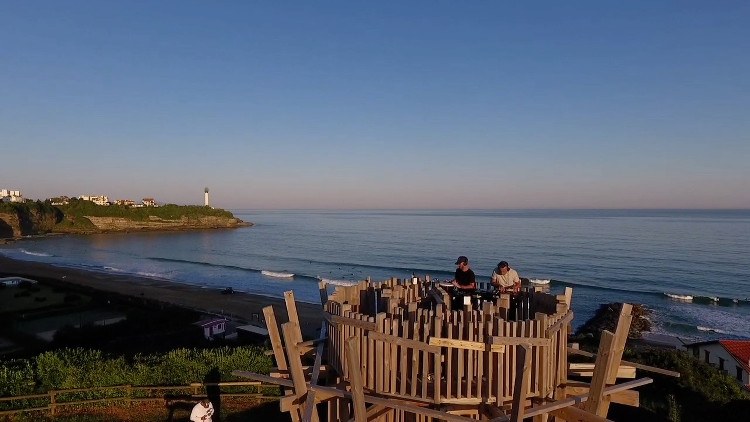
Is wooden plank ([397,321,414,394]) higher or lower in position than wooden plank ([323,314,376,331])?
lower

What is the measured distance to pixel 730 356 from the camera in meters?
22.2

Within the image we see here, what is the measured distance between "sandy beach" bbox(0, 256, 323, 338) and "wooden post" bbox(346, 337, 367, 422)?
78.8 ft

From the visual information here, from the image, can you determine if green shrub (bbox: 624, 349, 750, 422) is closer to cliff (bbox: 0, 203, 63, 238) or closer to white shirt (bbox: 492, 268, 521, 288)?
white shirt (bbox: 492, 268, 521, 288)

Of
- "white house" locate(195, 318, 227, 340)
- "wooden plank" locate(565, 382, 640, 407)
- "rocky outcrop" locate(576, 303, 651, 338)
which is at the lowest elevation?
"rocky outcrop" locate(576, 303, 651, 338)

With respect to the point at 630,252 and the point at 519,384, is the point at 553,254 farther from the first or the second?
the point at 519,384

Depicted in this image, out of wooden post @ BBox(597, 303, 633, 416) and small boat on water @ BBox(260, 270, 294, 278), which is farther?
small boat on water @ BBox(260, 270, 294, 278)

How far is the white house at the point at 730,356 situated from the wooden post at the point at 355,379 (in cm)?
2339

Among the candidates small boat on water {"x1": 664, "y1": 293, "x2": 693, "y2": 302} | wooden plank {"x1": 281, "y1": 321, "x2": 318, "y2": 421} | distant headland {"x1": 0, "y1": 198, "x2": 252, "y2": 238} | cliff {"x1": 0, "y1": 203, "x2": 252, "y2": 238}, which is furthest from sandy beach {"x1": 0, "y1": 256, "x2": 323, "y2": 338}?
distant headland {"x1": 0, "y1": 198, "x2": 252, "y2": 238}

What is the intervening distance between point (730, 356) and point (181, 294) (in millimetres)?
43084

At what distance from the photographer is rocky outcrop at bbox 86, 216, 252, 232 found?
431 ft

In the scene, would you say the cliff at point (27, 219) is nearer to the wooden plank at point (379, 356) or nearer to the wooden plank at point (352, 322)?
the wooden plank at point (352, 322)

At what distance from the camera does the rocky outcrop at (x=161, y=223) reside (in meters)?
131

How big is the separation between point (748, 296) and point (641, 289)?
857 centimetres

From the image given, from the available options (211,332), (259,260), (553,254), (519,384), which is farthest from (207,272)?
(519,384)
